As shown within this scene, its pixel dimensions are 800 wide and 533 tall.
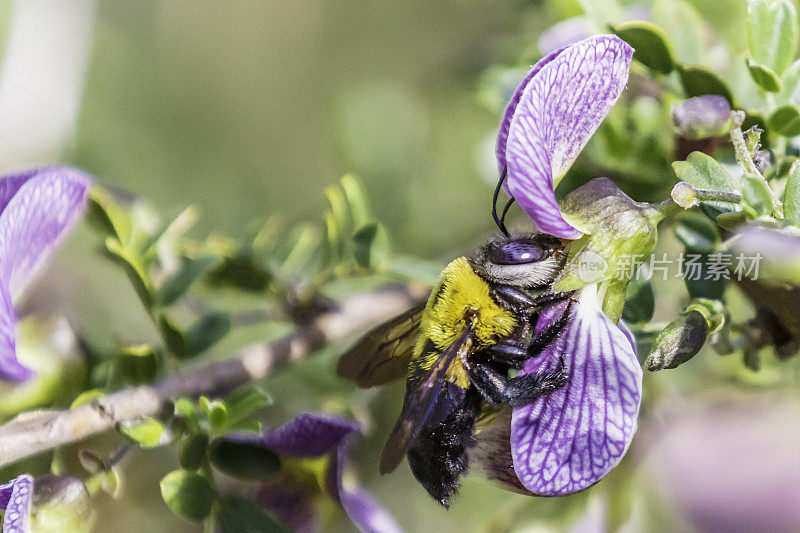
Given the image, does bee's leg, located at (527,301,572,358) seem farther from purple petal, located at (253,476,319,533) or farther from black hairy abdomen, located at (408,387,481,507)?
purple petal, located at (253,476,319,533)

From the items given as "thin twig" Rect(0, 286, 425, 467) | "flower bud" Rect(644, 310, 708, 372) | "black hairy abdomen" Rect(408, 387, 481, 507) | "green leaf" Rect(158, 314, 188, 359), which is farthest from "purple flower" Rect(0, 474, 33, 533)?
"flower bud" Rect(644, 310, 708, 372)

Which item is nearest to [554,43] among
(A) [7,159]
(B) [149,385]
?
(B) [149,385]

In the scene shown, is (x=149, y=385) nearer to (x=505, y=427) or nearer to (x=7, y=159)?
(x=505, y=427)

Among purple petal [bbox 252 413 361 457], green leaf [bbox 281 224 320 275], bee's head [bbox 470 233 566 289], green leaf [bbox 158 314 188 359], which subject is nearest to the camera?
bee's head [bbox 470 233 566 289]

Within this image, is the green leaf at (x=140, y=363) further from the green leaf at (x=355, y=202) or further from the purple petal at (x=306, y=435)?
the green leaf at (x=355, y=202)

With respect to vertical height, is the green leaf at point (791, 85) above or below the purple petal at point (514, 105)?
below

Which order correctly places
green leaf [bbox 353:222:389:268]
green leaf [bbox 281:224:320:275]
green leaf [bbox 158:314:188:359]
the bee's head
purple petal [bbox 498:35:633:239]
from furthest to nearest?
green leaf [bbox 281:224:320:275] → green leaf [bbox 353:222:389:268] → green leaf [bbox 158:314:188:359] → the bee's head → purple petal [bbox 498:35:633:239]

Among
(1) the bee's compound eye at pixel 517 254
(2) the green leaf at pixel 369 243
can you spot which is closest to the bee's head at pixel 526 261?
(1) the bee's compound eye at pixel 517 254
